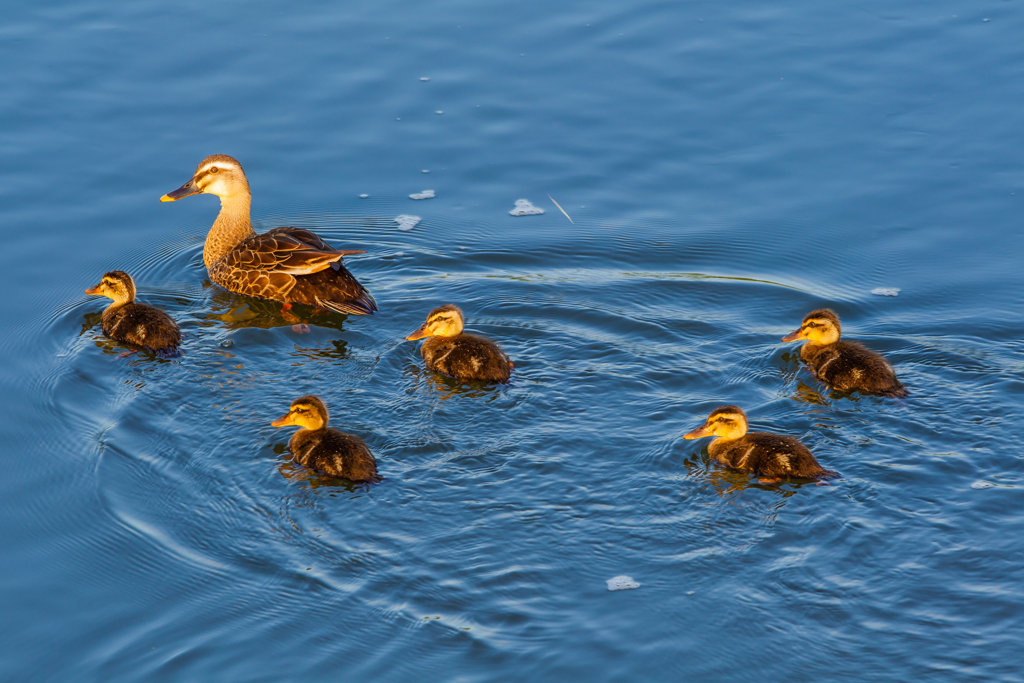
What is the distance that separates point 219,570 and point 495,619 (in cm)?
136

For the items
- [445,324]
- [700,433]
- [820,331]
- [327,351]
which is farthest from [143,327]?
[820,331]

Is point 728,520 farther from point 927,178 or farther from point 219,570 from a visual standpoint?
point 927,178

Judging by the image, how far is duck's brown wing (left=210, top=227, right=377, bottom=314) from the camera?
773 cm

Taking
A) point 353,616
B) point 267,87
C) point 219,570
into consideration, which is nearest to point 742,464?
point 353,616

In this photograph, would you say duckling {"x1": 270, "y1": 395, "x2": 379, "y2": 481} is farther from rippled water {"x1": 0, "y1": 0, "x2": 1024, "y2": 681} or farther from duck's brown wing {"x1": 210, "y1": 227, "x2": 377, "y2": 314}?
duck's brown wing {"x1": 210, "y1": 227, "x2": 377, "y2": 314}

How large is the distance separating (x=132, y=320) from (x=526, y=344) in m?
2.57

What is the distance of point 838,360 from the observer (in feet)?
21.8

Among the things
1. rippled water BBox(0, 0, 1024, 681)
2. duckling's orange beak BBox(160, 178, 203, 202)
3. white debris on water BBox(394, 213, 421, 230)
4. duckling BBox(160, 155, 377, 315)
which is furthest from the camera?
white debris on water BBox(394, 213, 421, 230)

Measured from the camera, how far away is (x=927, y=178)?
8.92m

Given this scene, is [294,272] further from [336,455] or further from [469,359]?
[336,455]

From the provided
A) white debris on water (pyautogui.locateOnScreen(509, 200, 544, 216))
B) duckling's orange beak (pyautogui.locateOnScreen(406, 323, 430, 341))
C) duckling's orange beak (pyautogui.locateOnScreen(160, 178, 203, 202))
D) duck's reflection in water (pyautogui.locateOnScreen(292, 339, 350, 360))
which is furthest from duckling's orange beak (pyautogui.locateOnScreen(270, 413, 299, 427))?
white debris on water (pyautogui.locateOnScreen(509, 200, 544, 216))

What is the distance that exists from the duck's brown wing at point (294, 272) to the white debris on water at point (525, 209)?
136 cm

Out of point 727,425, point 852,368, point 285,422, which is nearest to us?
point 727,425

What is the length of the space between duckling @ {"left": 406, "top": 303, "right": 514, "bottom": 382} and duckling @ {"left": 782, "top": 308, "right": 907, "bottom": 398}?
1.85 meters
